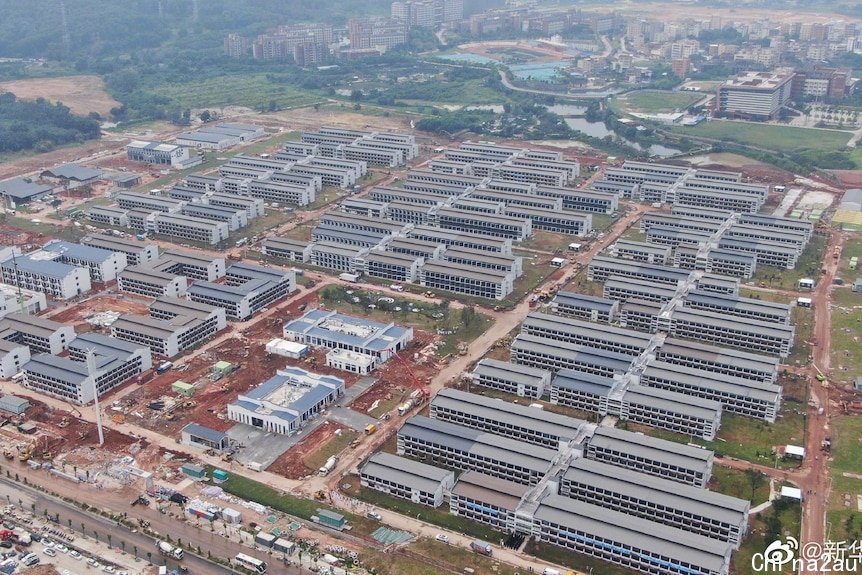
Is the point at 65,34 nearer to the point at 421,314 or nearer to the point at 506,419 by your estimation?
the point at 421,314

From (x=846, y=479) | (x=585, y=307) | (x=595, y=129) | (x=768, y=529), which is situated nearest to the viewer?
(x=768, y=529)

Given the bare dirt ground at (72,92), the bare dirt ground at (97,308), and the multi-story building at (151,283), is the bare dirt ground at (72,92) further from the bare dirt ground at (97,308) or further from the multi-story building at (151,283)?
the bare dirt ground at (97,308)

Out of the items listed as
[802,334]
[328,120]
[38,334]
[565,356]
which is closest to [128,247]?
[38,334]

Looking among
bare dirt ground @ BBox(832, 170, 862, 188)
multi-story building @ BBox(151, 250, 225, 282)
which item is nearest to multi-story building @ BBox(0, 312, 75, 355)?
multi-story building @ BBox(151, 250, 225, 282)

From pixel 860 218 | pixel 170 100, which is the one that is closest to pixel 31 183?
pixel 170 100

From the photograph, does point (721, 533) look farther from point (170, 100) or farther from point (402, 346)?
point (170, 100)

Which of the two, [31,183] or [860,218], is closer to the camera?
[860,218]
